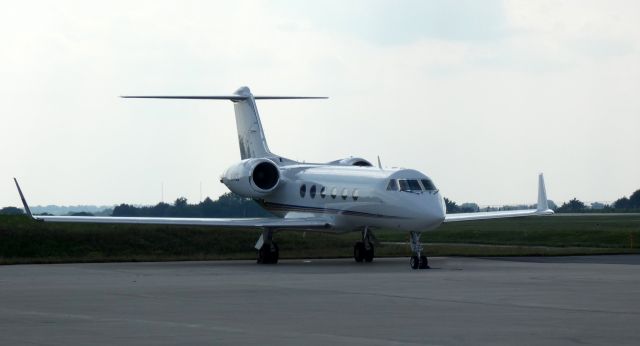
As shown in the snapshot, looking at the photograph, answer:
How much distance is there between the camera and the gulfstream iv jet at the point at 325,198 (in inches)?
1328

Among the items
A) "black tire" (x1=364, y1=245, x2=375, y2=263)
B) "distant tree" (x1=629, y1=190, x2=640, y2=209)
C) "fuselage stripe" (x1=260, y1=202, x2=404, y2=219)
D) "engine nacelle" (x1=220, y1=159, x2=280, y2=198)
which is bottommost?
"black tire" (x1=364, y1=245, x2=375, y2=263)

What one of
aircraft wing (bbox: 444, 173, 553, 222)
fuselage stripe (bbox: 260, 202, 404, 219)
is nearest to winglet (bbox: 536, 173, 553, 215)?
aircraft wing (bbox: 444, 173, 553, 222)

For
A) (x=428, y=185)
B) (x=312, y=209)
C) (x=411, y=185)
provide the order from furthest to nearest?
(x=312, y=209) → (x=428, y=185) → (x=411, y=185)

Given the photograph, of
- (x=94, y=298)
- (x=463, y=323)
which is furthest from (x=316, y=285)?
(x=463, y=323)

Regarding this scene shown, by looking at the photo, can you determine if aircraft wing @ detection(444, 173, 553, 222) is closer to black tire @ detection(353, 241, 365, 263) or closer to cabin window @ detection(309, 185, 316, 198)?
black tire @ detection(353, 241, 365, 263)

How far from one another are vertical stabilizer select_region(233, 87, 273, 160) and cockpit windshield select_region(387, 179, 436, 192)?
32.6ft

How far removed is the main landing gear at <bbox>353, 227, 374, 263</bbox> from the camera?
3631 centimetres

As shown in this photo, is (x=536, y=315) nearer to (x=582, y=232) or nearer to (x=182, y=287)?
(x=182, y=287)

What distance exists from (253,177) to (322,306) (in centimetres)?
2145

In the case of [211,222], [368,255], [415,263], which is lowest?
[415,263]

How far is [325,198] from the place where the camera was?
37.7 meters

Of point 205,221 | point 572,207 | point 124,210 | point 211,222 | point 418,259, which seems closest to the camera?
point 418,259

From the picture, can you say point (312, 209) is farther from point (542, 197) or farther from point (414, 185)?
point (542, 197)

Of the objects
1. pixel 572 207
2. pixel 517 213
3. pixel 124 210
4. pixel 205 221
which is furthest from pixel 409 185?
pixel 572 207
